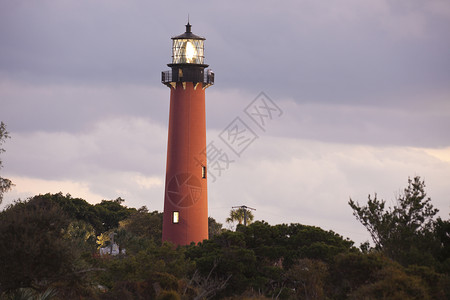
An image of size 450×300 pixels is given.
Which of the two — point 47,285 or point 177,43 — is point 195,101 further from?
point 47,285

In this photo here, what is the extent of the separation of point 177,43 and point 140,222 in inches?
995

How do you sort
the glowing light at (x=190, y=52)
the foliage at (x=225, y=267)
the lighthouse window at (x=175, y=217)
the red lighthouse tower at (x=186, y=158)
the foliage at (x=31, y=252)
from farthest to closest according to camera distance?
the glowing light at (x=190, y=52), the lighthouse window at (x=175, y=217), the red lighthouse tower at (x=186, y=158), the foliage at (x=225, y=267), the foliage at (x=31, y=252)

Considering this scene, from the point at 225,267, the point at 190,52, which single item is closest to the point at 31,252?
the point at 225,267

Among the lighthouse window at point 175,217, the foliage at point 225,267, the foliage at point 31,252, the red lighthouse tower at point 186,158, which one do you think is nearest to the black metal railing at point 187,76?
the red lighthouse tower at point 186,158

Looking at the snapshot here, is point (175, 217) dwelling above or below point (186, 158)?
below

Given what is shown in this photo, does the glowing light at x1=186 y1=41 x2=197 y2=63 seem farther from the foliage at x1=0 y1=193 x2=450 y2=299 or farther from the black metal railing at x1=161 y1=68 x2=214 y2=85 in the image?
the foliage at x1=0 y1=193 x2=450 y2=299

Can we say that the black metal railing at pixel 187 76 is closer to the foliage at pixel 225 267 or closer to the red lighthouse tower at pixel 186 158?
the red lighthouse tower at pixel 186 158

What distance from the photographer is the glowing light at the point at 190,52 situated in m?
52.0

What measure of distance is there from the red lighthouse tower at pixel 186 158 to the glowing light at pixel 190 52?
1.71 feet

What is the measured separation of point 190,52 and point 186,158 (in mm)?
7402

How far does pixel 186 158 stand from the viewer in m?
50.1

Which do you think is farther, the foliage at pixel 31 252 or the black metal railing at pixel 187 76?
the black metal railing at pixel 187 76

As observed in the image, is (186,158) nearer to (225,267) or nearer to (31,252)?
(225,267)

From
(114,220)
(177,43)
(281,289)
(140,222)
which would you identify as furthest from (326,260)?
(114,220)
